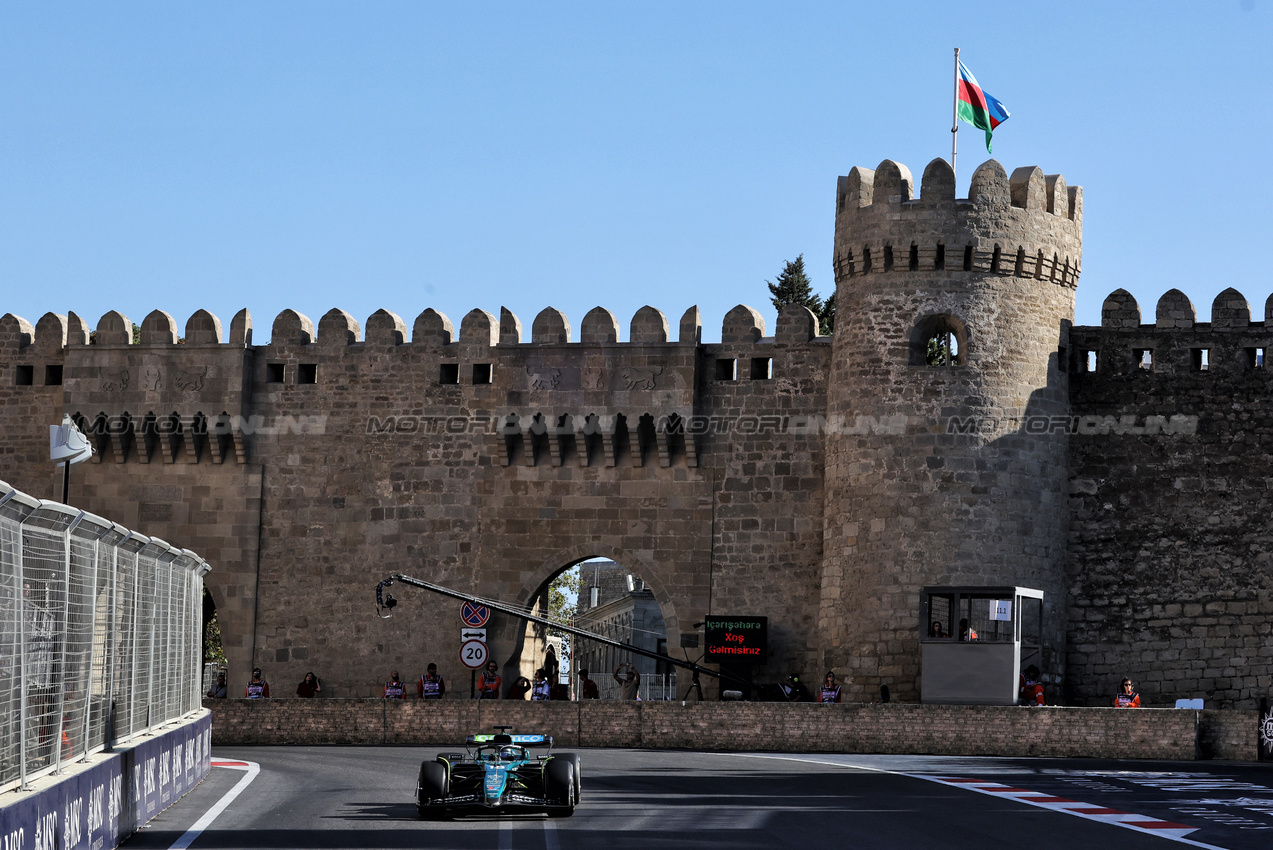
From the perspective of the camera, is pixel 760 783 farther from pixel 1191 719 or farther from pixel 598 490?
pixel 598 490

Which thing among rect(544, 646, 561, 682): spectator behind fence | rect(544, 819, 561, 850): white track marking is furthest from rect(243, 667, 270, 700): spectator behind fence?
rect(544, 819, 561, 850): white track marking

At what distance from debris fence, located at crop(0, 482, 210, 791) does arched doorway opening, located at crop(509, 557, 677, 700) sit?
14487 mm

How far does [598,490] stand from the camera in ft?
101

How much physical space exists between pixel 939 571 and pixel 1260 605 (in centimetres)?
538

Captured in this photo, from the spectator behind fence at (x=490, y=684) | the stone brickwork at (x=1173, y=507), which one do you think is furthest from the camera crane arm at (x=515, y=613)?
the stone brickwork at (x=1173, y=507)

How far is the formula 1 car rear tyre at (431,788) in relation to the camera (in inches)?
A: 550

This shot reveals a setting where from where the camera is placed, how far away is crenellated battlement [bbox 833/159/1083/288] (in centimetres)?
2856

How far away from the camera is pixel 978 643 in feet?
84.6

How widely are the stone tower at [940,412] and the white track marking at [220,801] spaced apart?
11.1 metres

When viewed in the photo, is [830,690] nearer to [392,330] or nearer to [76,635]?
[392,330]

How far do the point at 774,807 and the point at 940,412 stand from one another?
1416 centimetres

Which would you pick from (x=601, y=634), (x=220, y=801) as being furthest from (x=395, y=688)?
(x=601, y=634)

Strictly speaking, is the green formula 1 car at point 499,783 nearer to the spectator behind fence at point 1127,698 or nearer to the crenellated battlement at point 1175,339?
the spectator behind fence at point 1127,698

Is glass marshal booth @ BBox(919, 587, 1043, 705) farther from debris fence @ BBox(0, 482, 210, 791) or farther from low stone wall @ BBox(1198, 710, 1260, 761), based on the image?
debris fence @ BBox(0, 482, 210, 791)
